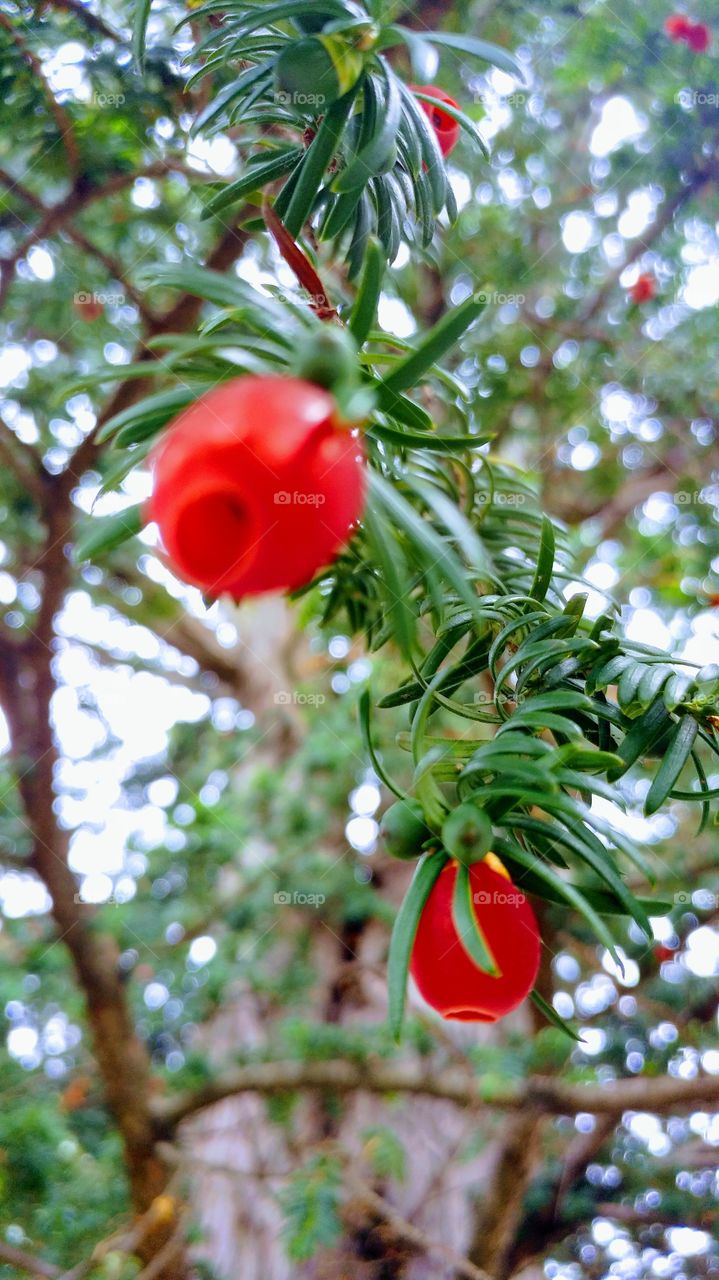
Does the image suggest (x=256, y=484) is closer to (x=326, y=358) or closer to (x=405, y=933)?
(x=326, y=358)

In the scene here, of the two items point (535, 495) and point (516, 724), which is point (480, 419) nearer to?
point (535, 495)

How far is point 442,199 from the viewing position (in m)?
0.78

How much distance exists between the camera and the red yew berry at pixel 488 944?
0.62m

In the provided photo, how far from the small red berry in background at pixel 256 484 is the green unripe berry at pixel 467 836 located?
19 cm

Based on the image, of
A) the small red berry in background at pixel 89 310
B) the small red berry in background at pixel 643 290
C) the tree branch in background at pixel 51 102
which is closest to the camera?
the tree branch in background at pixel 51 102

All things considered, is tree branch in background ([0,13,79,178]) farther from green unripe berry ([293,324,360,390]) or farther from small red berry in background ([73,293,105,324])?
green unripe berry ([293,324,360,390])

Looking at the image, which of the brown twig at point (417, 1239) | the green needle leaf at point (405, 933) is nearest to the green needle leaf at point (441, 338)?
the green needle leaf at point (405, 933)

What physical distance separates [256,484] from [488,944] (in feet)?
1.20

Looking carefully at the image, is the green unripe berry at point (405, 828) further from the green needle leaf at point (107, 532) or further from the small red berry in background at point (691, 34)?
the small red berry in background at point (691, 34)

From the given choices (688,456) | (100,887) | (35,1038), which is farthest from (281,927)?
(688,456)

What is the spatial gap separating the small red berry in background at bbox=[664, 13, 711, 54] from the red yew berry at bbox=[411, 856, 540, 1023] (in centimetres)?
232

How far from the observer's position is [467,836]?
553 mm

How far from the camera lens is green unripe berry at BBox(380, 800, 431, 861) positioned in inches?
24.8

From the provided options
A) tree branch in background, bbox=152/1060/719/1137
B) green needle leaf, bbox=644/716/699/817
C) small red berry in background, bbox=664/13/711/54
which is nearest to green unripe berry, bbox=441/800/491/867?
green needle leaf, bbox=644/716/699/817
